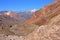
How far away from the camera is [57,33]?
15.0 metres

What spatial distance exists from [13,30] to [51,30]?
19.0 metres

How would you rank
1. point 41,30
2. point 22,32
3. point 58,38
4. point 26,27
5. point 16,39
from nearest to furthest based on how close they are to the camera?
1. point 58,38
2. point 41,30
3. point 16,39
4. point 22,32
5. point 26,27

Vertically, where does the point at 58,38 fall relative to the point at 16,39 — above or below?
below

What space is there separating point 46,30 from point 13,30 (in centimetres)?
1868

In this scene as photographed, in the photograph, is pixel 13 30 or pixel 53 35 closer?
pixel 53 35

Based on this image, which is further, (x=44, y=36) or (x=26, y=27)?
(x=26, y=27)

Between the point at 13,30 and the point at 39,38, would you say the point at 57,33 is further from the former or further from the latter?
the point at 13,30

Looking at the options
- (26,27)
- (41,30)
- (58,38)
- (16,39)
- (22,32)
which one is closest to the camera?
(58,38)

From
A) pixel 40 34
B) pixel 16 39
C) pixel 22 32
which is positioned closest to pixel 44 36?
pixel 40 34

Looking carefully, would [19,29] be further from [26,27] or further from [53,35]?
[53,35]

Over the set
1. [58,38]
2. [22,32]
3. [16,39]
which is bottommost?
[58,38]

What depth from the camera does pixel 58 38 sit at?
14672 millimetres

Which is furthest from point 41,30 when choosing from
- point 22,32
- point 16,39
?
point 22,32

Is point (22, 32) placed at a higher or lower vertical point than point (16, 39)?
higher
